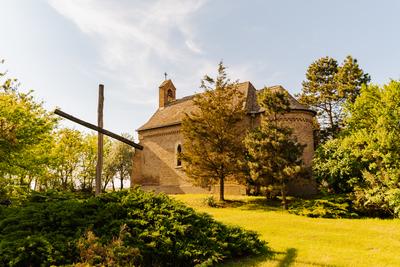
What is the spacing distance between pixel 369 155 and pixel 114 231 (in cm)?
1872

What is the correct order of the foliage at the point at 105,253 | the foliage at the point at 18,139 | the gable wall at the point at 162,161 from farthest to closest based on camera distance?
the gable wall at the point at 162,161 < the foliage at the point at 18,139 < the foliage at the point at 105,253

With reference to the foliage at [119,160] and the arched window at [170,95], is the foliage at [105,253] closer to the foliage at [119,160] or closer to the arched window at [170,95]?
the arched window at [170,95]

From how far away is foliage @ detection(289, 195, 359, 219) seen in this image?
66.0 ft

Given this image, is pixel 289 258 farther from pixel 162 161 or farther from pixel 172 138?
pixel 162 161

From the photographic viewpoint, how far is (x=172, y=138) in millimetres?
36375

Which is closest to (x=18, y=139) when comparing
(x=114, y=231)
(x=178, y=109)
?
(x=114, y=231)

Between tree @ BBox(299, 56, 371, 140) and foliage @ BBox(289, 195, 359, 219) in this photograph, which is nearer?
foliage @ BBox(289, 195, 359, 219)

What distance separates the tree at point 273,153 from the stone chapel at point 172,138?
5.79 meters

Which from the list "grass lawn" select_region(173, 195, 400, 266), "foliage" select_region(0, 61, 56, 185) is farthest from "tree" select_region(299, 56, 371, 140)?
"foliage" select_region(0, 61, 56, 185)

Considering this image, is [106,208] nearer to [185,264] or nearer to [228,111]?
[185,264]

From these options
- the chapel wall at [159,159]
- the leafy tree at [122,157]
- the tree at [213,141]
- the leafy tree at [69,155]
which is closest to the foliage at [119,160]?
the leafy tree at [122,157]

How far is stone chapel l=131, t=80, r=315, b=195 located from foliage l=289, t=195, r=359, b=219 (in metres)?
7.06

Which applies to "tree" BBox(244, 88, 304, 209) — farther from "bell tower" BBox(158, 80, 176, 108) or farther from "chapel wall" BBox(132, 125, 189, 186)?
"bell tower" BBox(158, 80, 176, 108)

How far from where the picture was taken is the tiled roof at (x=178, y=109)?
3255cm
